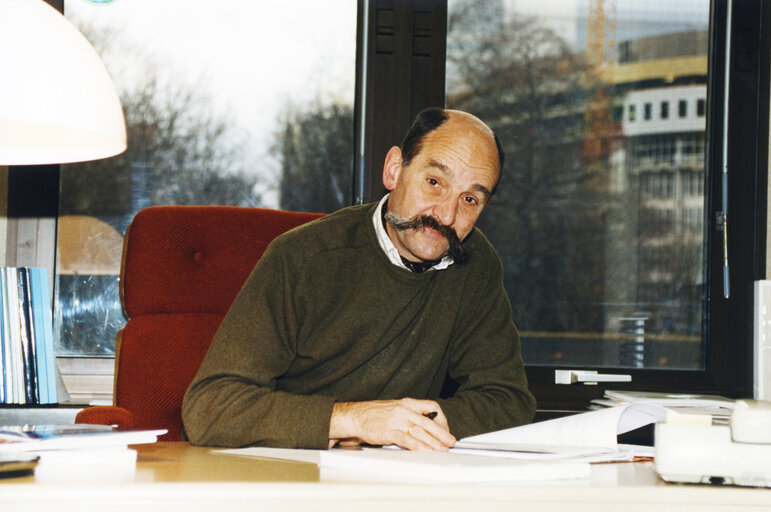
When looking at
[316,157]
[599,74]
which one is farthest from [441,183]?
[599,74]

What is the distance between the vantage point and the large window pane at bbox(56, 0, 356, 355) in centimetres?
221

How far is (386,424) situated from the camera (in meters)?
1.21

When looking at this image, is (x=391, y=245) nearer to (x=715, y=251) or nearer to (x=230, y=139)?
(x=230, y=139)

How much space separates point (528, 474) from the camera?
79cm

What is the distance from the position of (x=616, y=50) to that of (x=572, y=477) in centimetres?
185

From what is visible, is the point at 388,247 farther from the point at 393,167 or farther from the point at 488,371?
the point at 488,371

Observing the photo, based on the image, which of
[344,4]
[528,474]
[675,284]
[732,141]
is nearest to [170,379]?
[528,474]

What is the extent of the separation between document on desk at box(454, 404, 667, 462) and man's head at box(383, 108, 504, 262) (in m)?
0.52

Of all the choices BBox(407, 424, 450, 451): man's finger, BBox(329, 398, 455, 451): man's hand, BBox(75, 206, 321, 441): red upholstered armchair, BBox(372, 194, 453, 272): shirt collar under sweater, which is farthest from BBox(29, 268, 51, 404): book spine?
BBox(407, 424, 450, 451): man's finger

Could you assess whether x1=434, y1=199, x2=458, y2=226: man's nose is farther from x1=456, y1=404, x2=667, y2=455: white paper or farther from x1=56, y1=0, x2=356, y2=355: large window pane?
x1=56, y1=0, x2=356, y2=355: large window pane

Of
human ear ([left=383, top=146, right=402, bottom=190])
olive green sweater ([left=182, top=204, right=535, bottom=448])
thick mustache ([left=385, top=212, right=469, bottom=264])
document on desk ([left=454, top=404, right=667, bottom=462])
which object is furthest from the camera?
human ear ([left=383, top=146, right=402, bottom=190])

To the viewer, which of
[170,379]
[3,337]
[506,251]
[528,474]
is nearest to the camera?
[528,474]

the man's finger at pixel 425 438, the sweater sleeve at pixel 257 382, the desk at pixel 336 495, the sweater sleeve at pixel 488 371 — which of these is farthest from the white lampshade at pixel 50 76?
the sweater sleeve at pixel 488 371

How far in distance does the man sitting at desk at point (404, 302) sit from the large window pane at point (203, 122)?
2.14ft
